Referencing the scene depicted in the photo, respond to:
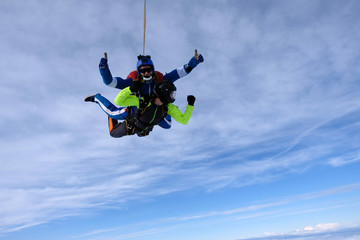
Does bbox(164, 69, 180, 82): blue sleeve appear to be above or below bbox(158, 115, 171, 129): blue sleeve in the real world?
above

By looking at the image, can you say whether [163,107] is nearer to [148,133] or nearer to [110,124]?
[148,133]

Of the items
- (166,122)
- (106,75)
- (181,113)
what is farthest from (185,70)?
(106,75)

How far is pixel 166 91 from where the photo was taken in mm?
5180

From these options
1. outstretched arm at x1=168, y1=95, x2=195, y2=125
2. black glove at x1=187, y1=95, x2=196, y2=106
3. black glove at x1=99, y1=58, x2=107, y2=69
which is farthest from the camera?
outstretched arm at x1=168, y1=95, x2=195, y2=125

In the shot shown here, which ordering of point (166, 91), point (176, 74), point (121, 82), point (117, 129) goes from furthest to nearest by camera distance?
point (117, 129)
point (176, 74)
point (121, 82)
point (166, 91)

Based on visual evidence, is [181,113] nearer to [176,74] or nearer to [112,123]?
[176,74]

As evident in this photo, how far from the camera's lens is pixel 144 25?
4.84 meters

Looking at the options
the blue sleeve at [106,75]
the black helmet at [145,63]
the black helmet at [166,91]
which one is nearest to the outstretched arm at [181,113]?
the black helmet at [166,91]

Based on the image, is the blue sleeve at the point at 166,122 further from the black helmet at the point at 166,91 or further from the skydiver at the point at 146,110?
the black helmet at the point at 166,91

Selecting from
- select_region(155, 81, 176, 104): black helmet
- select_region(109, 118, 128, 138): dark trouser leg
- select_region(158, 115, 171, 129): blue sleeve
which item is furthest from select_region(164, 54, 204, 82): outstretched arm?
select_region(109, 118, 128, 138): dark trouser leg

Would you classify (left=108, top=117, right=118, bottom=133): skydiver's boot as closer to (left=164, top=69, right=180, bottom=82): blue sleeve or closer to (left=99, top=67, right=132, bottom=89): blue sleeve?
(left=99, top=67, right=132, bottom=89): blue sleeve

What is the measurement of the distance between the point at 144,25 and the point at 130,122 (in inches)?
109

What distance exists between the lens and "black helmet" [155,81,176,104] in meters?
5.16

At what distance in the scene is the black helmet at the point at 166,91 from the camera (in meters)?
5.16
